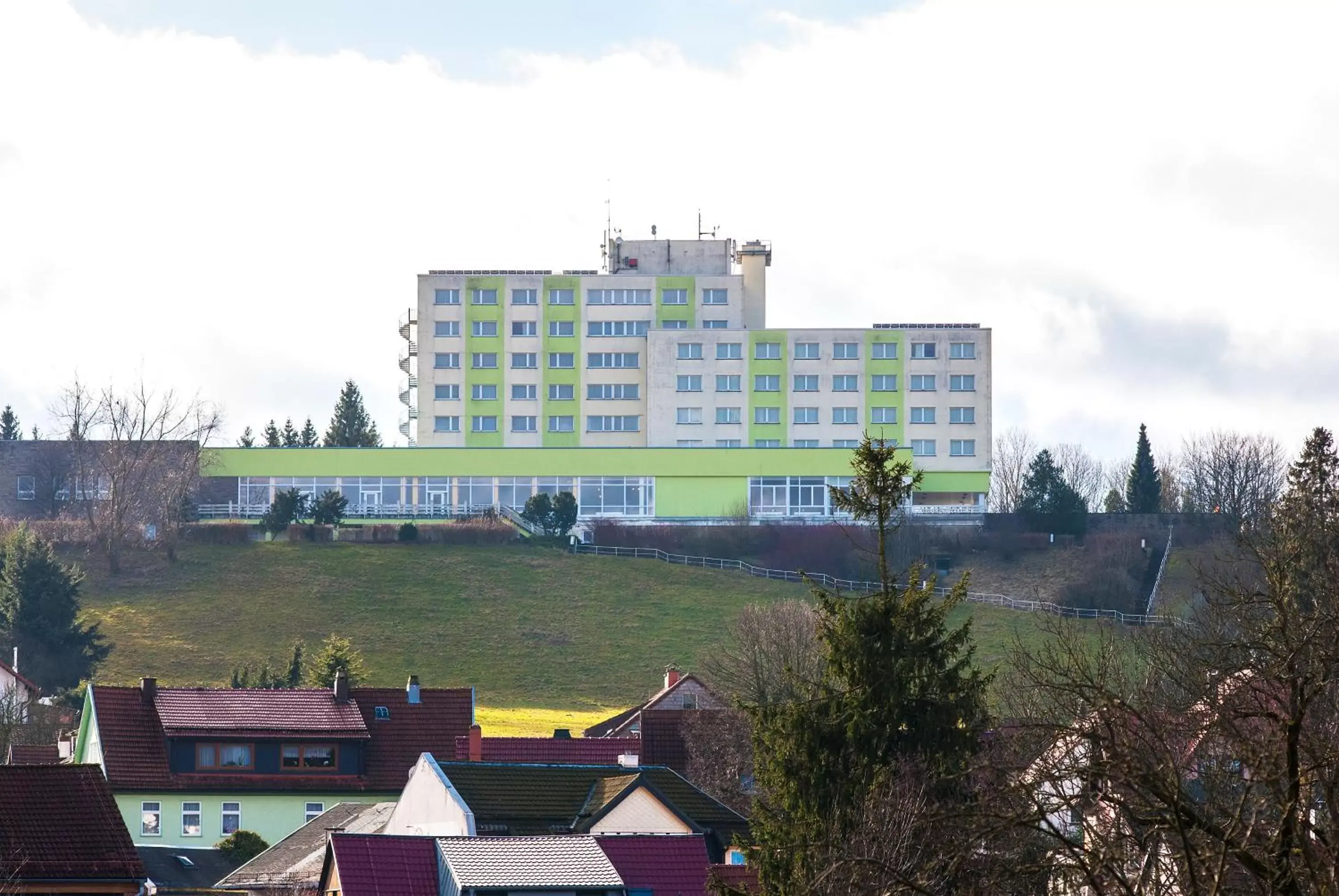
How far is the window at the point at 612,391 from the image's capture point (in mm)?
105125

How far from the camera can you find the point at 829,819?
2144 centimetres

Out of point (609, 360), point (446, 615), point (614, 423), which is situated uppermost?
point (609, 360)

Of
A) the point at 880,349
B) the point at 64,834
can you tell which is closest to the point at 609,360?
the point at 880,349

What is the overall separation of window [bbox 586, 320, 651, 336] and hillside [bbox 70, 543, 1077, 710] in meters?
20.1

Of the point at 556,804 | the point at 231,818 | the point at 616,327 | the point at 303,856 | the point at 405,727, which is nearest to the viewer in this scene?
the point at 556,804

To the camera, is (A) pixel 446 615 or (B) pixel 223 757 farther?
(A) pixel 446 615

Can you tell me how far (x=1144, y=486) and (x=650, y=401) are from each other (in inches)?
912

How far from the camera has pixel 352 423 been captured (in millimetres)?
122062

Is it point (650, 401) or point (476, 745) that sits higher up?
point (650, 401)

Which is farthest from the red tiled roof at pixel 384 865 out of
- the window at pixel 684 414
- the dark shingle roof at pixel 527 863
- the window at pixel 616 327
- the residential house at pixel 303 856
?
the window at pixel 616 327

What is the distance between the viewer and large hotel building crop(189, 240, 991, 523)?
318 ft

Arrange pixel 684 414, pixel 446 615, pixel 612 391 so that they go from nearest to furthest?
pixel 446 615 → pixel 684 414 → pixel 612 391

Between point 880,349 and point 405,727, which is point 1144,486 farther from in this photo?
point 405,727

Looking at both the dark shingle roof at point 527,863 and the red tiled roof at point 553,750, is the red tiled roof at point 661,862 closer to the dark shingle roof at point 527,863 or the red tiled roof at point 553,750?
the dark shingle roof at point 527,863
